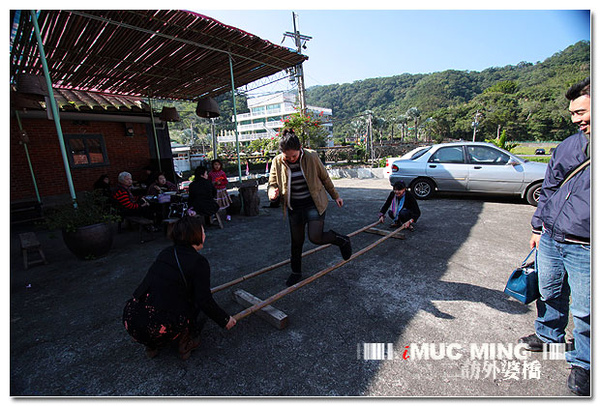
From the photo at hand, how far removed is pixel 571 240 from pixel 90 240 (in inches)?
224

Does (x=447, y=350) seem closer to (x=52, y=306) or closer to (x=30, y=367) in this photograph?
(x=30, y=367)

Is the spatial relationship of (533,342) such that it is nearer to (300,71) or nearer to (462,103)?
(300,71)

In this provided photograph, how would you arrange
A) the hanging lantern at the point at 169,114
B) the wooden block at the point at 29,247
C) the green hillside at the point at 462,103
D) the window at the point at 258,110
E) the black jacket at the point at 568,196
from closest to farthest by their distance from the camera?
the black jacket at the point at 568,196, the wooden block at the point at 29,247, the hanging lantern at the point at 169,114, the green hillside at the point at 462,103, the window at the point at 258,110

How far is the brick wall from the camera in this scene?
7.96 m

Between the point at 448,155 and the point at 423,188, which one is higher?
the point at 448,155

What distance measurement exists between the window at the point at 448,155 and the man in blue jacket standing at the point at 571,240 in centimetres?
611

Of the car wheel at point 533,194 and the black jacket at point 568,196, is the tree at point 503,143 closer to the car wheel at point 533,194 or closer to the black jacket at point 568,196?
the car wheel at point 533,194

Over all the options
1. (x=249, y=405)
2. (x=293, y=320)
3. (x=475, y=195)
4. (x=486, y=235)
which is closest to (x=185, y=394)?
(x=249, y=405)

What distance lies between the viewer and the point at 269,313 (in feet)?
8.28

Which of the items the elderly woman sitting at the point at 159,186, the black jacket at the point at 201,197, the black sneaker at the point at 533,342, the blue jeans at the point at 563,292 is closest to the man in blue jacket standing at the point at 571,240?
the blue jeans at the point at 563,292

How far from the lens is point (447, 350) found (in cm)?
211

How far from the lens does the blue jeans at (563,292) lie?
1.67 m

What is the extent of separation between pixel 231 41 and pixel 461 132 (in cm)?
7014

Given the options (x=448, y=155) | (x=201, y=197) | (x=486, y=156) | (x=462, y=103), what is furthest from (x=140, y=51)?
(x=462, y=103)
